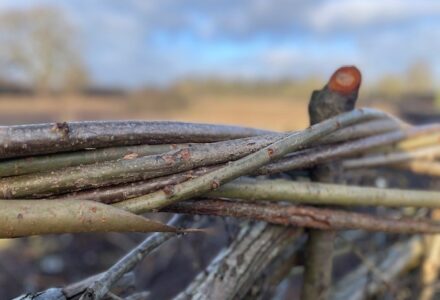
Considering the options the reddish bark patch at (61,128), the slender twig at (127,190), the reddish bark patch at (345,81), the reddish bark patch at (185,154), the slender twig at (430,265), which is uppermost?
the reddish bark patch at (345,81)

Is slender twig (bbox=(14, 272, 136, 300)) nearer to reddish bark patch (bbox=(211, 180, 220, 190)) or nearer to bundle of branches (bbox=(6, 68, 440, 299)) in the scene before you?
bundle of branches (bbox=(6, 68, 440, 299))

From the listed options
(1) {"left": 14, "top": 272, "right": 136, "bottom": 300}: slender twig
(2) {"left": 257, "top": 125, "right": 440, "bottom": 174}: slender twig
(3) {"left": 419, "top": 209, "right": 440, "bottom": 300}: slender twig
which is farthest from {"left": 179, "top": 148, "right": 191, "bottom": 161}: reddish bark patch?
(3) {"left": 419, "top": 209, "right": 440, "bottom": 300}: slender twig

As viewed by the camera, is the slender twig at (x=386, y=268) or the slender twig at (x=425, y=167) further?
the slender twig at (x=386, y=268)

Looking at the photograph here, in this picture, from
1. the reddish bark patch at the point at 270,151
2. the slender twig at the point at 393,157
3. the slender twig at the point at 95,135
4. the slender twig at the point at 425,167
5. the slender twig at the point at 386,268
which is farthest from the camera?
the slender twig at the point at 386,268

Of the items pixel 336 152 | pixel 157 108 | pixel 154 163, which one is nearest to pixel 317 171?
pixel 336 152

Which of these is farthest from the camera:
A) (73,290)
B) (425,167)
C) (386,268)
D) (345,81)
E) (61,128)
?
(386,268)

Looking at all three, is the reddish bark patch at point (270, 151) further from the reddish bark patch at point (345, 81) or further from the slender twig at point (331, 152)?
the reddish bark patch at point (345, 81)

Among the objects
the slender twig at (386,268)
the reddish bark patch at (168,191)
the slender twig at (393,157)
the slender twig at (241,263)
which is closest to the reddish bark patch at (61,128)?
the reddish bark patch at (168,191)

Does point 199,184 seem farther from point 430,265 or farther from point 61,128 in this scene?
point 430,265

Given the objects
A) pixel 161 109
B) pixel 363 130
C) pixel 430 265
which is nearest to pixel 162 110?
pixel 161 109
